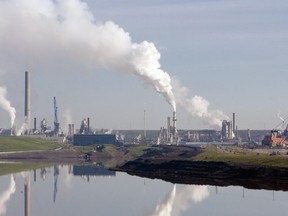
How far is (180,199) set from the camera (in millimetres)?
68188

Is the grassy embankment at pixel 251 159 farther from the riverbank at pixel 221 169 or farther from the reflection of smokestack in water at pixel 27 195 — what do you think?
the reflection of smokestack in water at pixel 27 195

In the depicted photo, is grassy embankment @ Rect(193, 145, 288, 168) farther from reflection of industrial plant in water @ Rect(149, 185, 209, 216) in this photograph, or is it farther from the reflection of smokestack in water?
the reflection of smokestack in water

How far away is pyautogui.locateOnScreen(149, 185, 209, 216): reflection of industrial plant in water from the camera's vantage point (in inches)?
2323

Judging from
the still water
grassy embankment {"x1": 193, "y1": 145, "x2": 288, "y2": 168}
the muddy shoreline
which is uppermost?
grassy embankment {"x1": 193, "y1": 145, "x2": 288, "y2": 168}

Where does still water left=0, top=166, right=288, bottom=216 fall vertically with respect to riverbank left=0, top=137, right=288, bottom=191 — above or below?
below

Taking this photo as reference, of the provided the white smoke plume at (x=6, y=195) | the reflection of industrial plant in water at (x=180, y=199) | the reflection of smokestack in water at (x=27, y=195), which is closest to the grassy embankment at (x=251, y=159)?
the reflection of industrial plant in water at (x=180, y=199)

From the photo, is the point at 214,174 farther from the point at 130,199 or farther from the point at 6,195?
the point at 6,195

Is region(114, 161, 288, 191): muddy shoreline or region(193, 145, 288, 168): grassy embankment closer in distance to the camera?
region(114, 161, 288, 191): muddy shoreline

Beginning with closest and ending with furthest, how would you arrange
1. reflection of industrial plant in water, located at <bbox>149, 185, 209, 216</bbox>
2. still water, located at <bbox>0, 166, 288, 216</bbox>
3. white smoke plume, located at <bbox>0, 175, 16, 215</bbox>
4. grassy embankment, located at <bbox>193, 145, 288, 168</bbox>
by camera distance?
still water, located at <bbox>0, 166, 288, 216</bbox> → reflection of industrial plant in water, located at <bbox>149, 185, 209, 216</bbox> → white smoke plume, located at <bbox>0, 175, 16, 215</bbox> → grassy embankment, located at <bbox>193, 145, 288, 168</bbox>

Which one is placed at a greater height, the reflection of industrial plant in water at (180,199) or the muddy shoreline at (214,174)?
the muddy shoreline at (214,174)

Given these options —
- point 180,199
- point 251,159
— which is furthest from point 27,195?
point 251,159

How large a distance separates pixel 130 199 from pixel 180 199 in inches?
189

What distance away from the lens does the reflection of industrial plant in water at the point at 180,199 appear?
5900 cm

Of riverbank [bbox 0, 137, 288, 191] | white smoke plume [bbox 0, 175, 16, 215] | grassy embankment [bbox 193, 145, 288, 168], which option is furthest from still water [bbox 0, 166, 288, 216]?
grassy embankment [bbox 193, 145, 288, 168]
